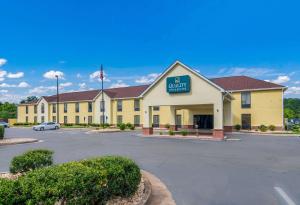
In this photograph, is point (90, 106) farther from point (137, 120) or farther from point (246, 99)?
point (246, 99)

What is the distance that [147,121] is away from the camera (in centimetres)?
3050

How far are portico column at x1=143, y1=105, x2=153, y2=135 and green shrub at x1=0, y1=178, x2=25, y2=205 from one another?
25.7 m

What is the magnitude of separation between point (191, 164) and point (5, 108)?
89.7 m

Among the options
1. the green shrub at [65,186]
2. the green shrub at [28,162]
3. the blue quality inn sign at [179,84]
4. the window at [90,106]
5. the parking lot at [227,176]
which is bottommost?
the parking lot at [227,176]

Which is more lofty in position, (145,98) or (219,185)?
(145,98)

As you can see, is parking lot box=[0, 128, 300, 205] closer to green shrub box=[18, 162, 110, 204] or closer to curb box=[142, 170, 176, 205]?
curb box=[142, 170, 176, 205]

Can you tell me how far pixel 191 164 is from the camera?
492 inches

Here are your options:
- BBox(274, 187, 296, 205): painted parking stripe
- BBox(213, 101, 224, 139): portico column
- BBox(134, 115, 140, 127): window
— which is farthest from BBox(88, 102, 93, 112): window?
BBox(274, 187, 296, 205): painted parking stripe

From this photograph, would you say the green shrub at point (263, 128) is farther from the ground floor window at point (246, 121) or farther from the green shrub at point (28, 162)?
the green shrub at point (28, 162)

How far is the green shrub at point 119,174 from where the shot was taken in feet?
20.6

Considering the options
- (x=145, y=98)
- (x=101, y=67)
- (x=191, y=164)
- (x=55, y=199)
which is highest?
(x=101, y=67)

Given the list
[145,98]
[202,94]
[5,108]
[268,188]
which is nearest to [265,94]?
[202,94]

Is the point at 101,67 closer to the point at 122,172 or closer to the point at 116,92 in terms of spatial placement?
the point at 116,92

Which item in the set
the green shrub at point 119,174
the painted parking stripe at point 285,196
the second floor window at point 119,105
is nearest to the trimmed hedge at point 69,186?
the green shrub at point 119,174
